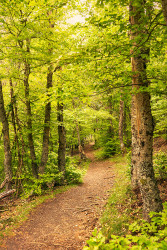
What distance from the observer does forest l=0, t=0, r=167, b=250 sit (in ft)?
9.66

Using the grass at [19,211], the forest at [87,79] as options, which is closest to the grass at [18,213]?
the grass at [19,211]

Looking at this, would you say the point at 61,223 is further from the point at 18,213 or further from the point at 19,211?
the point at 19,211

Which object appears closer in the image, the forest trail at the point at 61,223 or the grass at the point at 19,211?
the forest trail at the point at 61,223

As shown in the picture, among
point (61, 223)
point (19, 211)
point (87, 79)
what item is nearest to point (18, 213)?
point (19, 211)

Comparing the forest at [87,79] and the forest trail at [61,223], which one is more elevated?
the forest at [87,79]

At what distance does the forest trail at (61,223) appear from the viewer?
15.9 feet

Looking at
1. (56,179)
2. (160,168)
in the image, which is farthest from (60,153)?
(160,168)

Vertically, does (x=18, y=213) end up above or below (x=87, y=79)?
below

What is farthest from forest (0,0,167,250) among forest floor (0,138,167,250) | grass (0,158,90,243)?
forest floor (0,138,167,250)

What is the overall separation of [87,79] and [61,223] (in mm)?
6066

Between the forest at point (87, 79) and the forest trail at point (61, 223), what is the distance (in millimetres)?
1217

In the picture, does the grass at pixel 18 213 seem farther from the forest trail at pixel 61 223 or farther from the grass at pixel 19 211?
the forest trail at pixel 61 223

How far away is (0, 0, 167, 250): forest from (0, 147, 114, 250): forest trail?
1.22 metres

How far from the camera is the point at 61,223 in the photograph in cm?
608
